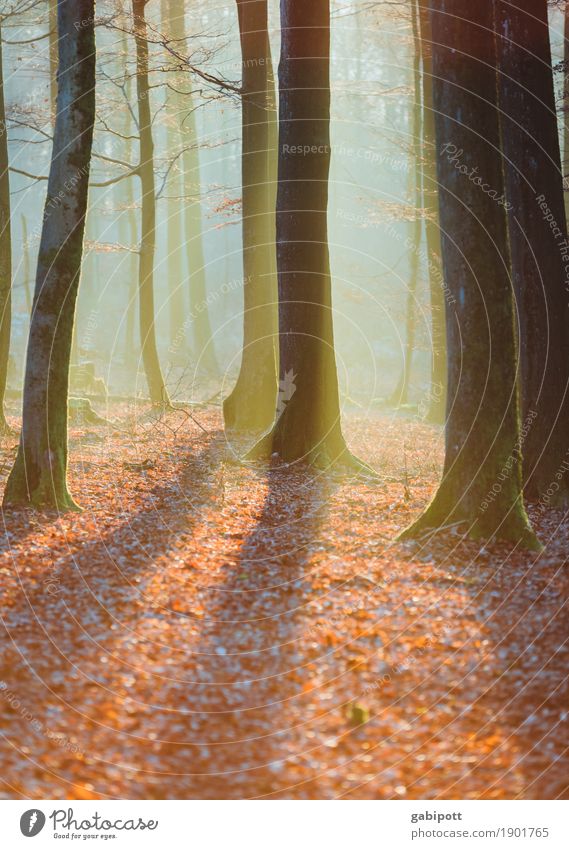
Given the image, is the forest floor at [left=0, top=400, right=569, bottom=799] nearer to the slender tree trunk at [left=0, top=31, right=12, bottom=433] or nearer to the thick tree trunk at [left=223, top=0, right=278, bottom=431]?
the thick tree trunk at [left=223, top=0, right=278, bottom=431]

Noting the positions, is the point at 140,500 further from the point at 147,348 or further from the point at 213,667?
the point at 147,348

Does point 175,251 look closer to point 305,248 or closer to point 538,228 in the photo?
point 305,248

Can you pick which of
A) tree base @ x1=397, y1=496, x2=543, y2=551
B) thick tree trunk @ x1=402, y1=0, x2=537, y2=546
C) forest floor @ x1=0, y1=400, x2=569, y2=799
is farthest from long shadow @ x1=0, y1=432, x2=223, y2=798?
thick tree trunk @ x1=402, y1=0, x2=537, y2=546

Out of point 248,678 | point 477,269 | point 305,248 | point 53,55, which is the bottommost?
point 248,678

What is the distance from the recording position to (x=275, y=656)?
654 centimetres

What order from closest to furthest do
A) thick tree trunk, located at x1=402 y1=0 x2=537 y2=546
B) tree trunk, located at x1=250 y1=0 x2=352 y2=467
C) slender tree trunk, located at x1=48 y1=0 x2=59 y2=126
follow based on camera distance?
thick tree trunk, located at x1=402 y1=0 x2=537 y2=546, tree trunk, located at x1=250 y1=0 x2=352 y2=467, slender tree trunk, located at x1=48 y1=0 x2=59 y2=126

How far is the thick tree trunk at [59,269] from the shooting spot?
31.2 feet

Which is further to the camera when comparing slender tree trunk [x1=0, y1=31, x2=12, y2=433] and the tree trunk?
slender tree trunk [x1=0, y1=31, x2=12, y2=433]

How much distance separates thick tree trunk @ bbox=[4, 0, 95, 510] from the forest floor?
79 centimetres

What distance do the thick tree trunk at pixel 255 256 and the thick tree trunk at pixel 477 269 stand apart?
7391 millimetres

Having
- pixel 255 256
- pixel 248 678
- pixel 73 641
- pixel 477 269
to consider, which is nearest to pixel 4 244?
pixel 255 256

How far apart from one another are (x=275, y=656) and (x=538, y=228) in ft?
22.2

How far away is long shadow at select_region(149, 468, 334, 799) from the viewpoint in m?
4.91

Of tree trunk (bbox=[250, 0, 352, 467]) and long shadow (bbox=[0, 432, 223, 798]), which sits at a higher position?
tree trunk (bbox=[250, 0, 352, 467])
